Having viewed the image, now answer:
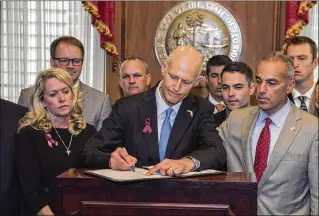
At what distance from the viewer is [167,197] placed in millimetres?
1810

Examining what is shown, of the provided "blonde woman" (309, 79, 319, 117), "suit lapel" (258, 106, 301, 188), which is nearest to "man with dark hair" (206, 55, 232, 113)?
"blonde woman" (309, 79, 319, 117)

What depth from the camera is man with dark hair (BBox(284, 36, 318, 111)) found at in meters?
4.10

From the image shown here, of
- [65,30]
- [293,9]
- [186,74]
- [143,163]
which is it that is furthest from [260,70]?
[65,30]

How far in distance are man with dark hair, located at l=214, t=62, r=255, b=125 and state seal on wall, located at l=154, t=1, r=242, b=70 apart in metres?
1.92

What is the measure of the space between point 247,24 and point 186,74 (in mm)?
3497

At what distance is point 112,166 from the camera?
7.11ft

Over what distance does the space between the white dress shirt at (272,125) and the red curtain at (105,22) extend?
319 cm

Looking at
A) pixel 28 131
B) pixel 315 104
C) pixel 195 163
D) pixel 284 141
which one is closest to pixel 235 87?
pixel 315 104

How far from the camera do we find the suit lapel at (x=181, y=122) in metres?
2.57

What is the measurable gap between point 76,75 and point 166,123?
1.62 metres

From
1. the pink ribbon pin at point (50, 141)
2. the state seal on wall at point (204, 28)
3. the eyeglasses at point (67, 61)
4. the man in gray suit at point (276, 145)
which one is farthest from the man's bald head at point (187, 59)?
the state seal on wall at point (204, 28)

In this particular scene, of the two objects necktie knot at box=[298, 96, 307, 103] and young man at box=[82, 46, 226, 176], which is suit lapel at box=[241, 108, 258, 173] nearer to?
young man at box=[82, 46, 226, 176]

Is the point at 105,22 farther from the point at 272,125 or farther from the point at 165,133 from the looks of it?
the point at 165,133

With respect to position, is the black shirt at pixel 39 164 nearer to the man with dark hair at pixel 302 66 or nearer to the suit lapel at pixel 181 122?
the suit lapel at pixel 181 122
